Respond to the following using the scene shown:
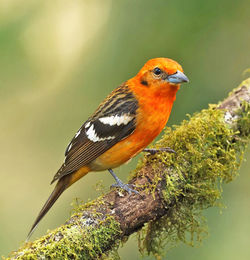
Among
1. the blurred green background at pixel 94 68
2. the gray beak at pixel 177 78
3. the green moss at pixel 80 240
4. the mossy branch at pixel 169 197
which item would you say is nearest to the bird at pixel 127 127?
the gray beak at pixel 177 78

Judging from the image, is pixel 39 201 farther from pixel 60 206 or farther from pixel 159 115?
pixel 159 115

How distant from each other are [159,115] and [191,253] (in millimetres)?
1578

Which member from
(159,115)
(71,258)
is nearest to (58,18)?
(159,115)

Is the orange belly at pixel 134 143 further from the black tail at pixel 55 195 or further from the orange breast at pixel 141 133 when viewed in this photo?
the black tail at pixel 55 195

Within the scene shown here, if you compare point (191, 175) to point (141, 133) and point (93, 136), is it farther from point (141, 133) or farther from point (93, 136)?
point (93, 136)

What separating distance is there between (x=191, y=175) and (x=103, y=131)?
111 cm

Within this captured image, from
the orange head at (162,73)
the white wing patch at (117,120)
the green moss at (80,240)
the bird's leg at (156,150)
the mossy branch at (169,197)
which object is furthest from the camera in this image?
the white wing patch at (117,120)

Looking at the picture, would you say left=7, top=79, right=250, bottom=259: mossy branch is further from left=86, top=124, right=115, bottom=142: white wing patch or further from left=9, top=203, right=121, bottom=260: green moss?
left=86, top=124, right=115, bottom=142: white wing patch

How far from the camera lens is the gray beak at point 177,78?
456 cm

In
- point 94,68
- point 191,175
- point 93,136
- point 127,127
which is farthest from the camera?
point 94,68

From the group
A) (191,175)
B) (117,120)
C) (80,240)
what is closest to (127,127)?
(117,120)

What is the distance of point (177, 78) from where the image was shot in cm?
462

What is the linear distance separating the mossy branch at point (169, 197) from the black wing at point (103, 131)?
42 cm

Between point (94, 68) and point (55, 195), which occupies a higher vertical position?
point (94, 68)
